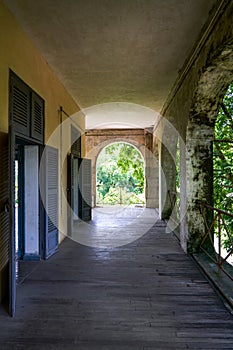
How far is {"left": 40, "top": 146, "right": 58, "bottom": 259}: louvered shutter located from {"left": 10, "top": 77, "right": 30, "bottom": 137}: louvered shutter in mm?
758

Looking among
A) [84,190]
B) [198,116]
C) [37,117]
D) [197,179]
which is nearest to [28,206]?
[37,117]

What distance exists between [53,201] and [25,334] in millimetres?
2431

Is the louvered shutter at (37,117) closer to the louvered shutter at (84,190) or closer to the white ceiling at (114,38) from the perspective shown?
the white ceiling at (114,38)

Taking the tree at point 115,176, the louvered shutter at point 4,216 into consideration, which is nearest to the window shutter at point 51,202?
Answer: the louvered shutter at point 4,216

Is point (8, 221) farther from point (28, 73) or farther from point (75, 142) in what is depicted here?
point (75, 142)

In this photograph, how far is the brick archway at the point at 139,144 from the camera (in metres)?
10.8

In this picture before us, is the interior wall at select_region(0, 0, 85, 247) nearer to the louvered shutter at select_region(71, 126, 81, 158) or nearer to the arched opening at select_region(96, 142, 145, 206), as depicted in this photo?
the louvered shutter at select_region(71, 126, 81, 158)

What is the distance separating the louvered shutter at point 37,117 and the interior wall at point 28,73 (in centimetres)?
14

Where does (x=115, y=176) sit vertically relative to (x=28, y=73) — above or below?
below

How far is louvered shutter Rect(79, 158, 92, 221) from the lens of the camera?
7.28m

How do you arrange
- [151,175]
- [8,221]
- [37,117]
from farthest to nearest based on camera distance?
1. [151,175]
2. [37,117]
3. [8,221]

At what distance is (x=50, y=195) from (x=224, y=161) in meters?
3.03

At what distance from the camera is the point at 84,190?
24.3 ft

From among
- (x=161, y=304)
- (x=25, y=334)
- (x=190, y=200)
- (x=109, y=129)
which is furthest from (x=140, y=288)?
(x=109, y=129)
